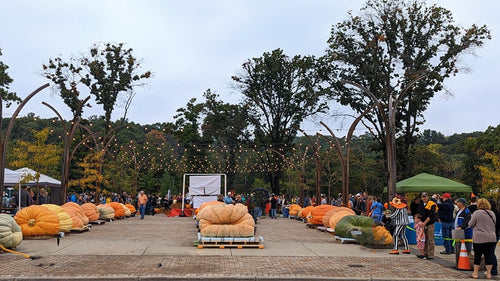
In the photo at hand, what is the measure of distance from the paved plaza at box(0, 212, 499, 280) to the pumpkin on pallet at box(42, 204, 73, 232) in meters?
1.64

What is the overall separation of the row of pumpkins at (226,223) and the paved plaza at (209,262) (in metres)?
0.60

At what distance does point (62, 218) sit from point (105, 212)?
9.81 m

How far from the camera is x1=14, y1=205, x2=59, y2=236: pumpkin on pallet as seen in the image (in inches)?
650

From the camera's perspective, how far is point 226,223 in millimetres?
15516

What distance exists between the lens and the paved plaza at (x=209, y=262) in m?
10.4

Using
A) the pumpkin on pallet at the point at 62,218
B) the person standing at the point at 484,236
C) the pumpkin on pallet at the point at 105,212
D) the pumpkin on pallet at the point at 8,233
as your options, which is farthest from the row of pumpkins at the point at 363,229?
the pumpkin on pallet at the point at 105,212

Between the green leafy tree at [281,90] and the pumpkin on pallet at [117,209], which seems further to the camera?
the green leafy tree at [281,90]

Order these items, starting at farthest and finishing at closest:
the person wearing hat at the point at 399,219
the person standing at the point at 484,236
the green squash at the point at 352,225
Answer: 1. the green squash at the point at 352,225
2. the person wearing hat at the point at 399,219
3. the person standing at the point at 484,236

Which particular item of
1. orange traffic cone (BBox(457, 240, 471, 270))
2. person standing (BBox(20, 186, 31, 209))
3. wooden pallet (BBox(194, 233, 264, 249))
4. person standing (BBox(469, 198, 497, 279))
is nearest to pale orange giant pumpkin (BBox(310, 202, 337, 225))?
wooden pallet (BBox(194, 233, 264, 249))

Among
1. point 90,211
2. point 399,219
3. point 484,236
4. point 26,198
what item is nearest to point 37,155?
point 26,198

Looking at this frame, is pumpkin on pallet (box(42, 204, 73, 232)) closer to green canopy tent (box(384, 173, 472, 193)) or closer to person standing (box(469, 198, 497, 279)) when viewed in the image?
person standing (box(469, 198, 497, 279))

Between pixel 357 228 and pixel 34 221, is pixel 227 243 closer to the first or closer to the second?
pixel 357 228

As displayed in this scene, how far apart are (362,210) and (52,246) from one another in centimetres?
1760

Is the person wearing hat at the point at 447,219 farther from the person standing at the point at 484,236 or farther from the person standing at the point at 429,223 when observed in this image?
the person standing at the point at 484,236
